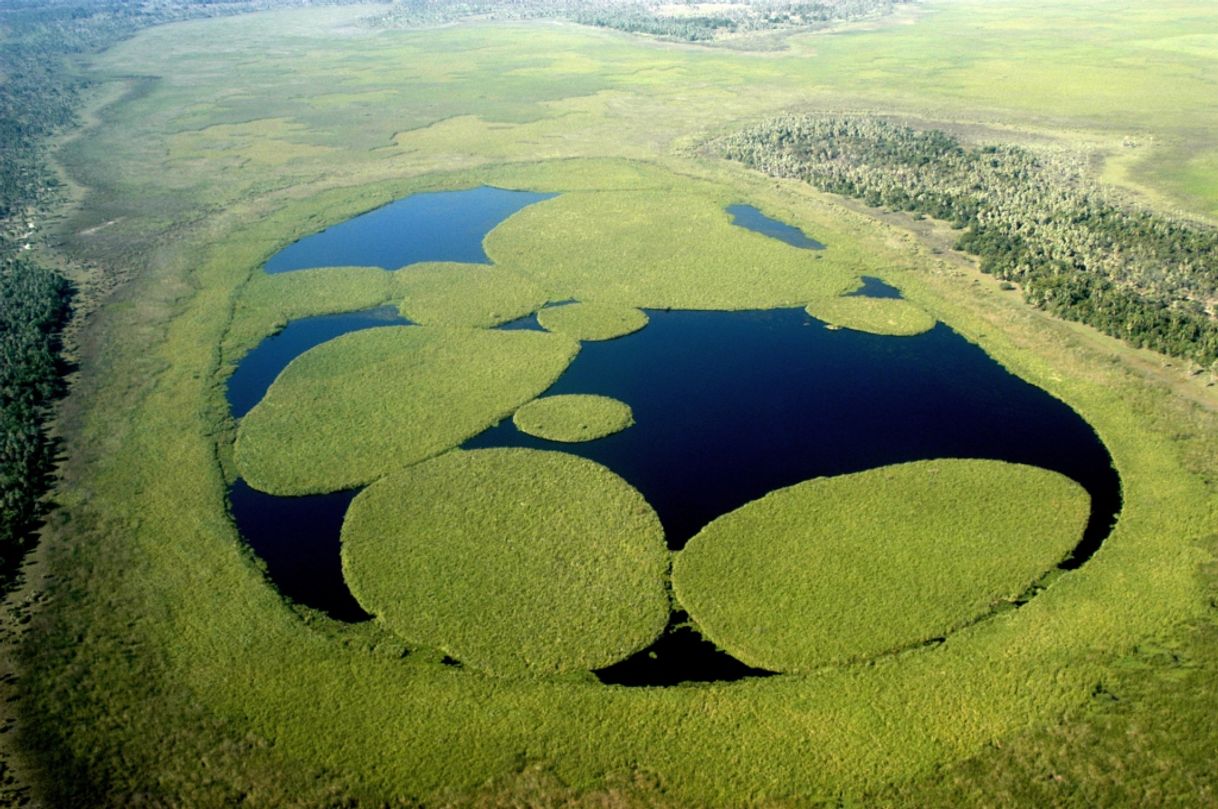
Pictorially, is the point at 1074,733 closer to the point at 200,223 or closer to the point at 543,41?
the point at 200,223

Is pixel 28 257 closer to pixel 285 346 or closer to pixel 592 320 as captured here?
pixel 285 346

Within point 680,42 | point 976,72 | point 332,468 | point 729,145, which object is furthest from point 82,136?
point 976,72

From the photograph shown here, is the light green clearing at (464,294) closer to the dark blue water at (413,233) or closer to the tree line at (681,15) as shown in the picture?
the dark blue water at (413,233)

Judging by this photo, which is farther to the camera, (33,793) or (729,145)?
(729,145)

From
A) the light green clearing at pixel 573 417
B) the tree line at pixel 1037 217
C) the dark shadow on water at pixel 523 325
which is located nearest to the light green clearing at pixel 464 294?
the dark shadow on water at pixel 523 325

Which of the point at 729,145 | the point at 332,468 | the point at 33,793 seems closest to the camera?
the point at 33,793

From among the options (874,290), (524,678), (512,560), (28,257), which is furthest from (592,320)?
(28,257)

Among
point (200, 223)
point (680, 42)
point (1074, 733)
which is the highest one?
point (680, 42)

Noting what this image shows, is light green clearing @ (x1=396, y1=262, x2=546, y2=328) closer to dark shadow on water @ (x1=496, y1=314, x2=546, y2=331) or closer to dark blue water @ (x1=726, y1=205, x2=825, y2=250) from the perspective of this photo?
dark shadow on water @ (x1=496, y1=314, x2=546, y2=331)
